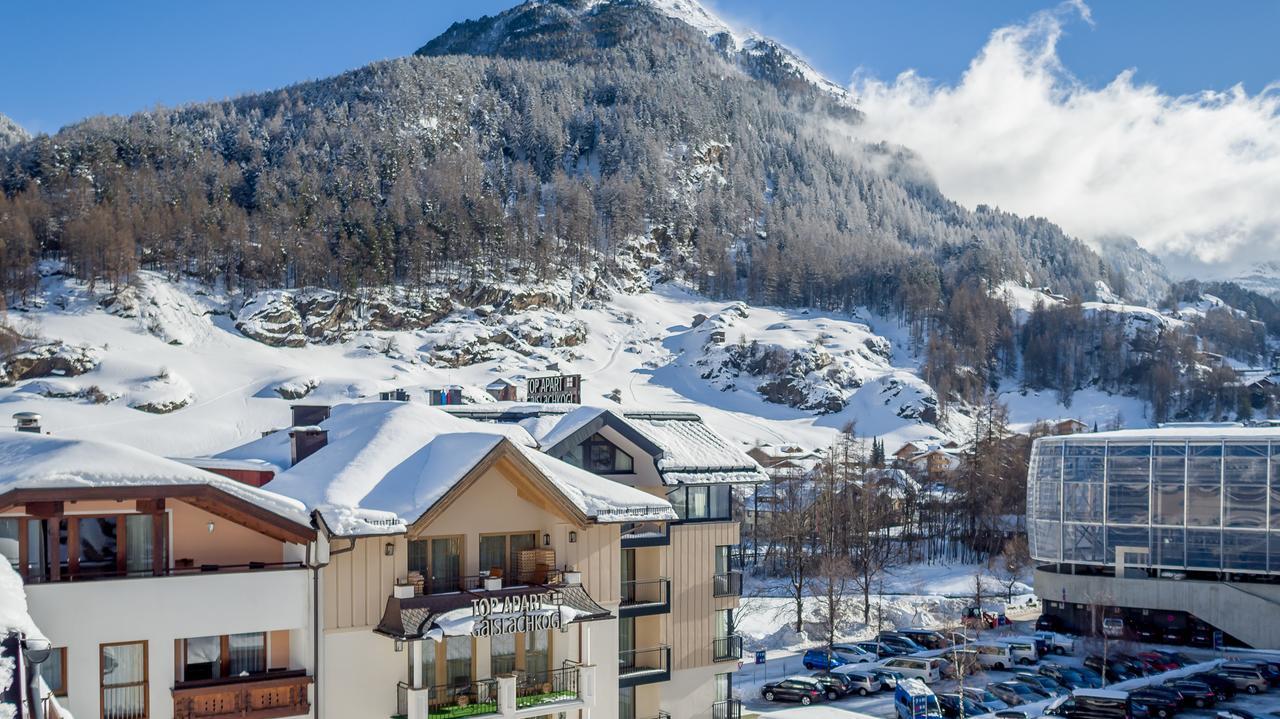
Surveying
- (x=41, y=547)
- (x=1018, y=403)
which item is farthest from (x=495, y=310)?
(x=41, y=547)

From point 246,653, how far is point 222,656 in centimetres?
49

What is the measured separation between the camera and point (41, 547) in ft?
64.5

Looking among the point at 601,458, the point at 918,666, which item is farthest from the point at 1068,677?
the point at 601,458

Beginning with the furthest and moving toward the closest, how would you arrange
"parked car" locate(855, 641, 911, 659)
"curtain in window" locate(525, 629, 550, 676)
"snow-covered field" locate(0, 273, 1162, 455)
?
"snow-covered field" locate(0, 273, 1162, 455) → "parked car" locate(855, 641, 911, 659) → "curtain in window" locate(525, 629, 550, 676)

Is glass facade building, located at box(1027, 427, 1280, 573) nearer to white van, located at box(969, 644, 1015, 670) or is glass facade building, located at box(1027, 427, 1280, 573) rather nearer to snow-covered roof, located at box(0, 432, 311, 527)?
white van, located at box(969, 644, 1015, 670)

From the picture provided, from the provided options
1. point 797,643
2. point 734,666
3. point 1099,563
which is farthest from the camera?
point 1099,563

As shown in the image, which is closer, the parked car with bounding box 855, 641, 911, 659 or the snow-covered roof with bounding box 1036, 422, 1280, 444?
the parked car with bounding box 855, 641, 911, 659

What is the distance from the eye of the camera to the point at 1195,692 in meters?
45.5

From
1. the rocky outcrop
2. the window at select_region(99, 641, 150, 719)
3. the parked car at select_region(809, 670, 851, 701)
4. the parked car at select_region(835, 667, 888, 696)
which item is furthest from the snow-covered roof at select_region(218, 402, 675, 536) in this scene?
the rocky outcrop

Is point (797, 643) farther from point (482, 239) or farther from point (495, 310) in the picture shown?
point (482, 239)

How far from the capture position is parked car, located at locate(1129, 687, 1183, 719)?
43500 millimetres

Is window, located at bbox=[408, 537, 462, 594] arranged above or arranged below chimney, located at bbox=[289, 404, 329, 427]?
below

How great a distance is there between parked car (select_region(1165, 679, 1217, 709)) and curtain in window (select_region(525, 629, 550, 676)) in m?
31.6

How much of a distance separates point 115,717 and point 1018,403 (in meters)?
190
